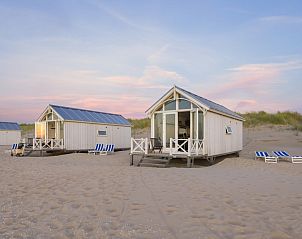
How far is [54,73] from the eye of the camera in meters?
19.2

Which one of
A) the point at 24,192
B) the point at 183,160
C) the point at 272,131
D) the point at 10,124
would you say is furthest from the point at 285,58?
the point at 10,124

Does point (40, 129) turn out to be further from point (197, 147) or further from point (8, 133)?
point (8, 133)

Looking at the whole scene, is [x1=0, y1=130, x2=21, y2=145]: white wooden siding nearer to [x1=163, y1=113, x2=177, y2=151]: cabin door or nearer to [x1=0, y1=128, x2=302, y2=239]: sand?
[x1=163, y1=113, x2=177, y2=151]: cabin door

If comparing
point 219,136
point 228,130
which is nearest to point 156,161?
point 219,136

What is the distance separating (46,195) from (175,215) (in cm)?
368

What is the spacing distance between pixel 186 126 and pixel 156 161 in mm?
2523

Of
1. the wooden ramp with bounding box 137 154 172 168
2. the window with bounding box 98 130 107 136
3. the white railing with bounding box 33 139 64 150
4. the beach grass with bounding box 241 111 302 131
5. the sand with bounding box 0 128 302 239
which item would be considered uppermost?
the beach grass with bounding box 241 111 302 131

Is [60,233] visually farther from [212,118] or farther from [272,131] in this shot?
[272,131]

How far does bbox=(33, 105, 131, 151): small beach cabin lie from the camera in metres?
23.2

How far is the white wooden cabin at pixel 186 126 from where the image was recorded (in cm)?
1476

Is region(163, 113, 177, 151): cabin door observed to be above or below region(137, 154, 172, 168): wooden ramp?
above

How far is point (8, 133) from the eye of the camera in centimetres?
4103

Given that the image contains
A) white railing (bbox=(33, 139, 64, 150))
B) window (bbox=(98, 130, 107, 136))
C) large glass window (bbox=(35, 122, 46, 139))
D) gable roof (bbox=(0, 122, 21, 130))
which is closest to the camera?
white railing (bbox=(33, 139, 64, 150))

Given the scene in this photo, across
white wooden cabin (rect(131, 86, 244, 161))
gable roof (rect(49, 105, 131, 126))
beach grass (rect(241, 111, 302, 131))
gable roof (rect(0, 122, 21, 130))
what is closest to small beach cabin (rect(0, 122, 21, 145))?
gable roof (rect(0, 122, 21, 130))
